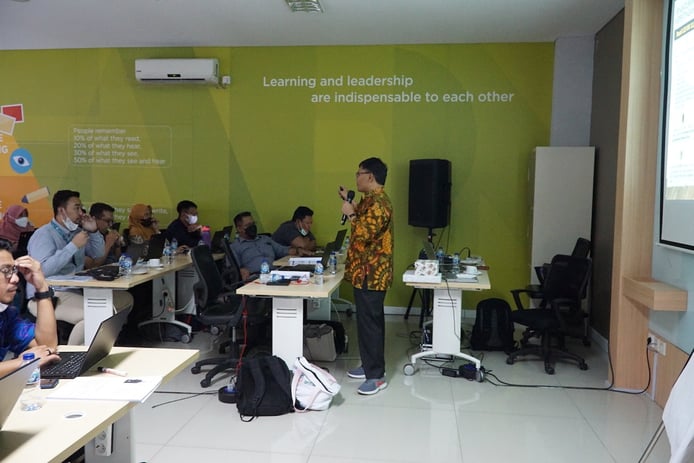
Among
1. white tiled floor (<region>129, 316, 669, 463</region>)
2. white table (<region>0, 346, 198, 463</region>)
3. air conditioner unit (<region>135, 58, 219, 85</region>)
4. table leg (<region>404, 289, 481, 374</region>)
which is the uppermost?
air conditioner unit (<region>135, 58, 219, 85</region>)

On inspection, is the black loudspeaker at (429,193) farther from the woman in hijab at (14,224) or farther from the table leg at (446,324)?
the woman in hijab at (14,224)

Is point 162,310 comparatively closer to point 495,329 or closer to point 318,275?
point 318,275

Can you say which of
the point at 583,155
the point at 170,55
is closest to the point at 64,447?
the point at 583,155

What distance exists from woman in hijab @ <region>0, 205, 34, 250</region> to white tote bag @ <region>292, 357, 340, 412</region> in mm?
4939

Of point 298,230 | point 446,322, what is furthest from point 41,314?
point 298,230

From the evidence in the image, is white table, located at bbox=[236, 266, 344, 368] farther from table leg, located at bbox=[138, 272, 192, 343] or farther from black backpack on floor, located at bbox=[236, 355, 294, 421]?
table leg, located at bbox=[138, 272, 192, 343]

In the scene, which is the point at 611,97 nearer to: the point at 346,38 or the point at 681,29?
the point at 681,29

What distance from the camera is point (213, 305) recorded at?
4742 millimetres

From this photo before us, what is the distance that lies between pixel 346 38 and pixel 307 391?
4571mm

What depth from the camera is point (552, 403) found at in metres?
4.03

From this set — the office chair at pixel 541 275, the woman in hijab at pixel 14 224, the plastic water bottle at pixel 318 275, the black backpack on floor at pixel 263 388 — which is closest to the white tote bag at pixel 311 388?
the black backpack on floor at pixel 263 388

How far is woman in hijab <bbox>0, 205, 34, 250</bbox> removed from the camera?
696cm

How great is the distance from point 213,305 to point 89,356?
8.74 ft

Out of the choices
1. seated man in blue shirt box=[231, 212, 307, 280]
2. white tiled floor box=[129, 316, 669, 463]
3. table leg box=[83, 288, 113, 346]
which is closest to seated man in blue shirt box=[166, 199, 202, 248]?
seated man in blue shirt box=[231, 212, 307, 280]
